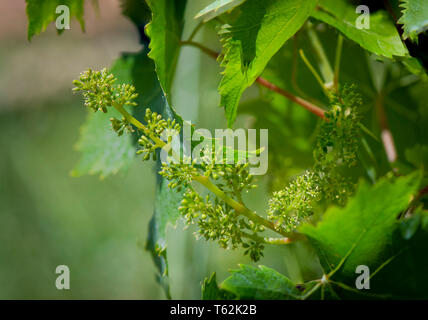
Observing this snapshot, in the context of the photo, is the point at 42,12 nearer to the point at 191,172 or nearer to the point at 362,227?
the point at 191,172

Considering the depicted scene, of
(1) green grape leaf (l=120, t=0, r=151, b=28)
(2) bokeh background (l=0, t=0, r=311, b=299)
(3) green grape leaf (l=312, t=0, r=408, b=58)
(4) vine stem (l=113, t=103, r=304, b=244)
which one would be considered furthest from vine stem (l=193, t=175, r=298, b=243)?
(2) bokeh background (l=0, t=0, r=311, b=299)

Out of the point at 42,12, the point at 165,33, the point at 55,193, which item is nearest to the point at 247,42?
the point at 165,33

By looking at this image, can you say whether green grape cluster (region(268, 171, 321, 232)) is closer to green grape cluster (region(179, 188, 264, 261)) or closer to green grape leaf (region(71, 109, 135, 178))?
green grape cluster (region(179, 188, 264, 261))

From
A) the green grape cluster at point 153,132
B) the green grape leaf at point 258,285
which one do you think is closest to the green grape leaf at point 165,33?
the green grape cluster at point 153,132

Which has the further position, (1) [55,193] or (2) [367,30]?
(1) [55,193]

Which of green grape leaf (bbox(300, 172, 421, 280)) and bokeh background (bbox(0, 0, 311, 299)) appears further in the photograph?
bokeh background (bbox(0, 0, 311, 299))
